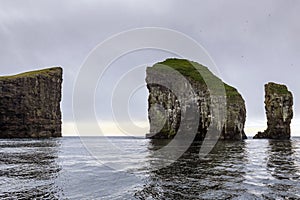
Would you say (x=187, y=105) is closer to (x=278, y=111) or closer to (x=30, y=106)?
(x=278, y=111)

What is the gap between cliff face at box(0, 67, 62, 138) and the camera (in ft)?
523

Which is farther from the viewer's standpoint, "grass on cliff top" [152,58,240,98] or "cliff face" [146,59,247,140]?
"grass on cliff top" [152,58,240,98]

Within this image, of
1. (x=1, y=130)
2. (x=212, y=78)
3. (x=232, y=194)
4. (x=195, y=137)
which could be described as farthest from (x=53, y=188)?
(x=1, y=130)

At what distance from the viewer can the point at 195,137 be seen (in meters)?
123

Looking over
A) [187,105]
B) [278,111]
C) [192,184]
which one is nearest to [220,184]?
[192,184]

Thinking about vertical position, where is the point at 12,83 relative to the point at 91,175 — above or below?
above

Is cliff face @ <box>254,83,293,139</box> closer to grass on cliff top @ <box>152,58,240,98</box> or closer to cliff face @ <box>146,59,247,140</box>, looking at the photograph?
cliff face @ <box>146,59,247,140</box>

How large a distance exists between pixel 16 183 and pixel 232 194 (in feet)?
52.3

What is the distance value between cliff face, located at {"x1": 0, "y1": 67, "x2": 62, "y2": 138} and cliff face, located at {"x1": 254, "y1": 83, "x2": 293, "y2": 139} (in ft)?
404

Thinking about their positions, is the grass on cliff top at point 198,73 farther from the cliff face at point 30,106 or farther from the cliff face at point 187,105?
the cliff face at point 30,106

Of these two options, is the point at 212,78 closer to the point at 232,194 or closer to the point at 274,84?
the point at 274,84

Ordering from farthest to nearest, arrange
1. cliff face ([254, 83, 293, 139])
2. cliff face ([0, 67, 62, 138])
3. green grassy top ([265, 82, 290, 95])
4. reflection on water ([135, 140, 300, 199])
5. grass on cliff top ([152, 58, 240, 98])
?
cliff face ([0, 67, 62, 138])
green grassy top ([265, 82, 290, 95])
cliff face ([254, 83, 293, 139])
grass on cliff top ([152, 58, 240, 98])
reflection on water ([135, 140, 300, 199])

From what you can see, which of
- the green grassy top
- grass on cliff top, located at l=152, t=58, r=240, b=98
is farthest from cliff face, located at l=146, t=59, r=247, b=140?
the green grassy top

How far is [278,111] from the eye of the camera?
5605 inches
